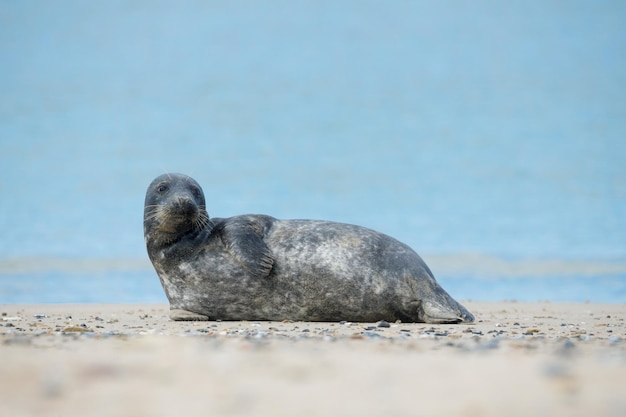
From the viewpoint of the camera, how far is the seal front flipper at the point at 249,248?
8523 mm

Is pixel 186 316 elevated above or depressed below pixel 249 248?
below

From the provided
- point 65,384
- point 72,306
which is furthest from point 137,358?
point 72,306

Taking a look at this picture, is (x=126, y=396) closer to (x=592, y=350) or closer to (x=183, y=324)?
(x=592, y=350)

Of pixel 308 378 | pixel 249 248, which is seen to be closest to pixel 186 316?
pixel 249 248

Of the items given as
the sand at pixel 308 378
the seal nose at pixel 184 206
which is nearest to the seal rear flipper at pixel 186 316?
the seal nose at pixel 184 206

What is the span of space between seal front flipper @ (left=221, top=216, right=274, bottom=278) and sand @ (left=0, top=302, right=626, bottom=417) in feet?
10.1

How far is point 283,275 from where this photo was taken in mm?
8664

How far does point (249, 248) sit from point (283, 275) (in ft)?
1.44

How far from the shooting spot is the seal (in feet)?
28.4

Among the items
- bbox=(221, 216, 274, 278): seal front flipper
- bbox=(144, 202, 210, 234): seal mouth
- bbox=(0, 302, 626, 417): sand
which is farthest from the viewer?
bbox=(144, 202, 210, 234): seal mouth

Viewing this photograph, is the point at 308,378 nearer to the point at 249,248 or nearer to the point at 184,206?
the point at 249,248

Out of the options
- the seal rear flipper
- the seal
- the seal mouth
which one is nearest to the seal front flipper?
the seal

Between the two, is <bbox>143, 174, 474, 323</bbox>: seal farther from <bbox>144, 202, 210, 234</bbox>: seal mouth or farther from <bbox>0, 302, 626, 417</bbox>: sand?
<bbox>0, 302, 626, 417</bbox>: sand

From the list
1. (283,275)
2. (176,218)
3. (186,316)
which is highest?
(176,218)
